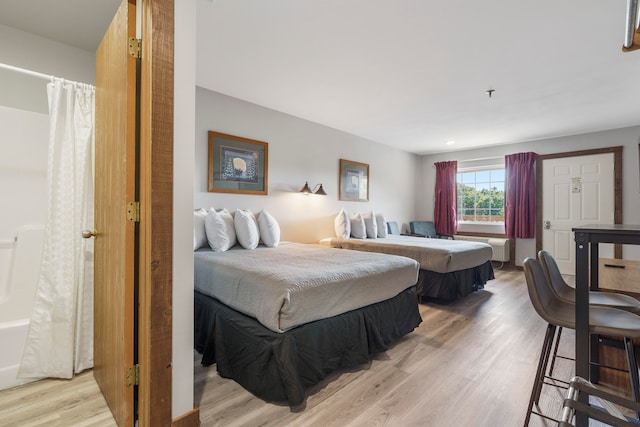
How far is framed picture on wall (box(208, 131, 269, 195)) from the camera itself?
11.2ft

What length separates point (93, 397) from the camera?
1739 mm

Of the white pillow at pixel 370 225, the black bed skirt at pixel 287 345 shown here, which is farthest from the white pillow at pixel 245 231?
the white pillow at pixel 370 225

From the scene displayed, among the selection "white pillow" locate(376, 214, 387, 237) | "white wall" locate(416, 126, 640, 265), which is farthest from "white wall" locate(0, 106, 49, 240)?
"white wall" locate(416, 126, 640, 265)

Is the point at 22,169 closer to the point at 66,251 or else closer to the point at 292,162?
the point at 66,251

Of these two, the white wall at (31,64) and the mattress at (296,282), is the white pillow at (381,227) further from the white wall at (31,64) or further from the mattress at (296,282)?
the white wall at (31,64)

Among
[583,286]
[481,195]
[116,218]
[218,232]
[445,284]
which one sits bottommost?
[445,284]

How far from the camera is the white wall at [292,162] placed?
133 inches

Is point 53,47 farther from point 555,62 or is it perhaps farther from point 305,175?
point 555,62

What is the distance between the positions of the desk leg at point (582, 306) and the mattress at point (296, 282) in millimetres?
1189

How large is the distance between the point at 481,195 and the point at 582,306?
18.1 feet

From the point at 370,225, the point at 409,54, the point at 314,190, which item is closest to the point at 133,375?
the point at 409,54

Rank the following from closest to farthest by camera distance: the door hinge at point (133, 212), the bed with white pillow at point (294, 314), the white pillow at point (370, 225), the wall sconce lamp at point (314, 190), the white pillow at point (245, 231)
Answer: the door hinge at point (133, 212) < the bed with white pillow at point (294, 314) < the white pillow at point (245, 231) < the wall sconce lamp at point (314, 190) < the white pillow at point (370, 225)

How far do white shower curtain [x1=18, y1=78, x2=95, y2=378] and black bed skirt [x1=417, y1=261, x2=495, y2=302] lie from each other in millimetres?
3266

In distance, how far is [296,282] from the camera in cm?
177
